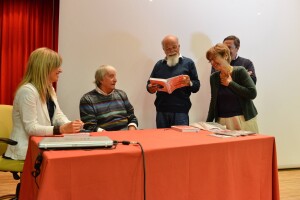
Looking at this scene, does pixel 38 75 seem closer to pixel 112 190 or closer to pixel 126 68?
pixel 112 190

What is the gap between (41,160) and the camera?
4.58 ft

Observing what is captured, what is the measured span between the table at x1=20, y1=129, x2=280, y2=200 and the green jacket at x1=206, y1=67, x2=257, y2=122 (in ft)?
2.10

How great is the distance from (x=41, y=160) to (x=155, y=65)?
209cm

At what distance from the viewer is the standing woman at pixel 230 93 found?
2572 millimetres

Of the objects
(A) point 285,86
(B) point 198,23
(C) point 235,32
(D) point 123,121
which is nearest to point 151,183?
(D) point 123,121

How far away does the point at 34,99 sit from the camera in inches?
78.2

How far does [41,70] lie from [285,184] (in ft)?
9.42

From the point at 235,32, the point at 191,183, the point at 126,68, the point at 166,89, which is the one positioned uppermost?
the point at 235,32

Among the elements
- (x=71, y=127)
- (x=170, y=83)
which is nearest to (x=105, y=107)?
(x=170, y=83)

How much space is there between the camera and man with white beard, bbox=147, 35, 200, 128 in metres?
3.12

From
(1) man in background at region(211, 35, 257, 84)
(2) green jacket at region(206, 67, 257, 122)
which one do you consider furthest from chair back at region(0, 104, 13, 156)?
Result: (1) man in background at region(211, 35, 257, 84)

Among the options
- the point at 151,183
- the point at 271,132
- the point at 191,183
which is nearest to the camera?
the point at 151,183

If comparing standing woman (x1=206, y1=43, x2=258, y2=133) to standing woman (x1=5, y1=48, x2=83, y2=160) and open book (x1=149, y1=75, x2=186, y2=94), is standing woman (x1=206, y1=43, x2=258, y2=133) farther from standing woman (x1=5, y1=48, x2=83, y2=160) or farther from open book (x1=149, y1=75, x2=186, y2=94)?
standing woman (x1=5, y1=48, x2=83, y2=160)

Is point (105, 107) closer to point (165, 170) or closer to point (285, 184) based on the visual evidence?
point (165, 170)
